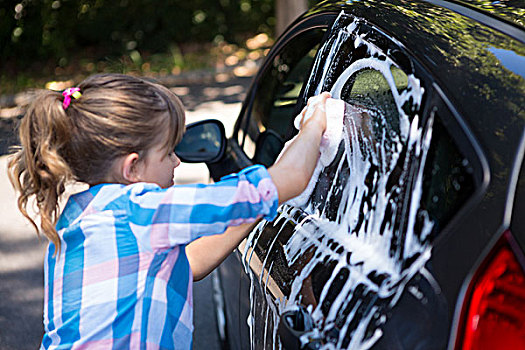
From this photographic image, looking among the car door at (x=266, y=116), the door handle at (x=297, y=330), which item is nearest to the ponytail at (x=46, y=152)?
the door handle at (x=297, y=330)

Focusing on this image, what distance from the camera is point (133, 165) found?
1.63 m

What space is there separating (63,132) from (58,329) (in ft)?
1.64

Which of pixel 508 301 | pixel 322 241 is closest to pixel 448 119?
pixel 508 301


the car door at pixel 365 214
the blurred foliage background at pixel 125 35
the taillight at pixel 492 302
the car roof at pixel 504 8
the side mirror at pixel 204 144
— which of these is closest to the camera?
the taillight at pixel 492 302

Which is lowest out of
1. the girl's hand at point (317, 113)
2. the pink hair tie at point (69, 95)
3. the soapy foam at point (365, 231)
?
the soapy foam at point (365, 231)

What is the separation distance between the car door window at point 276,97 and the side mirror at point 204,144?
0.41 ft

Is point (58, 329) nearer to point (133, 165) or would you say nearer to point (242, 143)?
point (133, 165)

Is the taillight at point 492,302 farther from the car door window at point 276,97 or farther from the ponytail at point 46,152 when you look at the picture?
the car door window at point 276,97

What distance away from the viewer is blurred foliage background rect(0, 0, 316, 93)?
1036 cm

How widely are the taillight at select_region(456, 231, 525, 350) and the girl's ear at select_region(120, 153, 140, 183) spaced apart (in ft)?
2.91

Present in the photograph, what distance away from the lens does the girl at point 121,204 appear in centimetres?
148

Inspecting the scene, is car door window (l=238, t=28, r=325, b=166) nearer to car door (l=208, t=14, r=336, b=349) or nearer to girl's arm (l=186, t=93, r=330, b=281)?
car door (l=208, t=14, r=336, b=349)

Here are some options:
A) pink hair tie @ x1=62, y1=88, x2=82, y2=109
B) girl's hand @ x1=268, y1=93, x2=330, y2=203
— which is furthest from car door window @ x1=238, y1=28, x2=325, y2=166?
pink hair tie @ x1=62, y1=88, x2=82, y2=109

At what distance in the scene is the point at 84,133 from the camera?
1.58 meters
